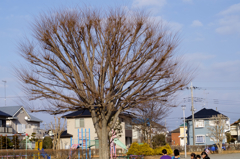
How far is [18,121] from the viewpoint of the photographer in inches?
1988

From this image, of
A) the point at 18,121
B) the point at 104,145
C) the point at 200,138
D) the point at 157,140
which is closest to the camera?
the point at 104,145

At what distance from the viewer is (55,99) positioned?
1568cm

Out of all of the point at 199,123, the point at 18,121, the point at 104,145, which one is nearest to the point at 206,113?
the point at 199,123

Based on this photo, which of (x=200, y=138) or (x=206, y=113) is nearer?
(x=200, y=138)

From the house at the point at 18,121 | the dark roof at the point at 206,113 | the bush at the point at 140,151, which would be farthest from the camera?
the dark roof at the point at 206,113

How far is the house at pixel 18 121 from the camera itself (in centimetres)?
4681

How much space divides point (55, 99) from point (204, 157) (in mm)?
8846

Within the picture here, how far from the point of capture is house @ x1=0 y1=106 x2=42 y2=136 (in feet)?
154

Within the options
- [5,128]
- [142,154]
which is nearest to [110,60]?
[142,154]

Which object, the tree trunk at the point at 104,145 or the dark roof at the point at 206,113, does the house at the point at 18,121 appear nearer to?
the dark roof at the point at 206,113

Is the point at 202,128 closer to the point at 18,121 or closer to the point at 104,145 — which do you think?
the point at 18,121

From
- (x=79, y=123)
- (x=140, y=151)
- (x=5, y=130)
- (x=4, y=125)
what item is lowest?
(x=140, y=151)

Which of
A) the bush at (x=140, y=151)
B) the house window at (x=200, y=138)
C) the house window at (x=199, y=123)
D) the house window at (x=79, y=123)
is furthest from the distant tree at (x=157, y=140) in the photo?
the bush at (x=140, y=151)

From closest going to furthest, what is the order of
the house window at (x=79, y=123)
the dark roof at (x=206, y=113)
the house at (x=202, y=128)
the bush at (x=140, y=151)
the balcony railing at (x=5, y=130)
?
the bush at (x=140, y=151)
the balcony railing at (x=5, y=130)
the house window at (x=79, y=123)
the house at (x=202, y=128)
the dark roof at (x=206, y=113)
